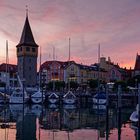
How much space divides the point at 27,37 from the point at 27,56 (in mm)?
6099

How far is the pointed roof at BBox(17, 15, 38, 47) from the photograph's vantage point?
121750mm

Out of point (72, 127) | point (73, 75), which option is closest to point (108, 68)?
point (73, 75)

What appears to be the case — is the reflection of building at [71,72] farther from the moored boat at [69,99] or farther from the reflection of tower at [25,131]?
Result: the reflection of tower at [25,131]

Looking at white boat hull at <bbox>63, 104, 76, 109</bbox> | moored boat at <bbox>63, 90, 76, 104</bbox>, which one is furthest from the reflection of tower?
moored boat at <bbox>63, 90, 76, 104</bbox>

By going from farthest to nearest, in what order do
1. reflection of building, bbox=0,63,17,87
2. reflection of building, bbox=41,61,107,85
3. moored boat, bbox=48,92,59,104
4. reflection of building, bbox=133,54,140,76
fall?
reflection of building, bbox=0,63,17,87, reflection of building, bbox=41,61,107,85, reflection of building, bbox=133,54,140,76, moored boat, bbox=48,92,59,104

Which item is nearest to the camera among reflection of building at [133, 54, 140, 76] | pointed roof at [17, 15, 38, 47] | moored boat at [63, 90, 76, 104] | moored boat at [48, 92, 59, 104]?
moored boat at [63, 90, 76, 104]

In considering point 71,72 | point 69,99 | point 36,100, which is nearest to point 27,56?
point 71,72

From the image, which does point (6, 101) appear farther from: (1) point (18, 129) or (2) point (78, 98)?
(1) point (18, 129)

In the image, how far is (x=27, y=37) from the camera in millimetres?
122500

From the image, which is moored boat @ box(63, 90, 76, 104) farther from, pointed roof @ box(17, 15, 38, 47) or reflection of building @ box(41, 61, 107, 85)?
pointed roof @ box(17, 15, 38, 47)

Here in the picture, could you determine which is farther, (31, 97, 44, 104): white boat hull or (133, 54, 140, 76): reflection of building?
(133, 54, 140, 76): reflection of building

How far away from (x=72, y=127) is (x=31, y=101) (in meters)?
38.8

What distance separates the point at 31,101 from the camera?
7775 cm

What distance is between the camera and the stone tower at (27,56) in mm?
118438
